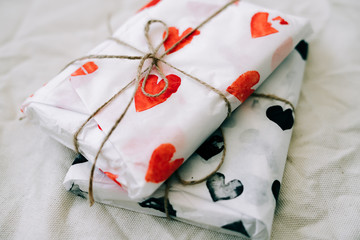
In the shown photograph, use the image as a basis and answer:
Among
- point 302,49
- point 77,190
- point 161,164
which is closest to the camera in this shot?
point 161,164

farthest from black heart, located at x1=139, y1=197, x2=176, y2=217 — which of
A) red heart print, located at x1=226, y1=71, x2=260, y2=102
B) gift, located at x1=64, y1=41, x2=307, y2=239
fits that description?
red heart print, located at x1=226, y1=71, x2=260, y2=102

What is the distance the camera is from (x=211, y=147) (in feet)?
2.05

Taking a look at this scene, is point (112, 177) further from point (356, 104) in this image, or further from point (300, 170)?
point (356, 104)

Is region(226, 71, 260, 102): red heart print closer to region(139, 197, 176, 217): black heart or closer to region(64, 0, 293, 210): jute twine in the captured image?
region(64, 0, 293, 210): jute twine

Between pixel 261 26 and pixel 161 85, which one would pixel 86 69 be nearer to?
pixel 161 85

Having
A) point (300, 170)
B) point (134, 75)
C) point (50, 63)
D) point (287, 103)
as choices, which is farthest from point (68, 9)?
point (300, 170)

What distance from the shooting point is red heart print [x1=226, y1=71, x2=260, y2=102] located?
611 mm

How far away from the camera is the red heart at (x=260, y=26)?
26.5 inches

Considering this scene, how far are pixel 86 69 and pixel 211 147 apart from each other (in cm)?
33

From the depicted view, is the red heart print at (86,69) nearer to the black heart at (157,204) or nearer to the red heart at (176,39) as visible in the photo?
the red heart at (176,39)

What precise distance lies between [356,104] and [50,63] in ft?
2.83

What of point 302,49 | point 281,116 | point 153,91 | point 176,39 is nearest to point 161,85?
point 153,91

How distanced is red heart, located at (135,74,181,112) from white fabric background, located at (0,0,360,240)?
0.24 metres

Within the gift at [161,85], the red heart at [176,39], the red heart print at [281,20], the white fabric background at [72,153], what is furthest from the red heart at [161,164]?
the red heart print at [281,20]
